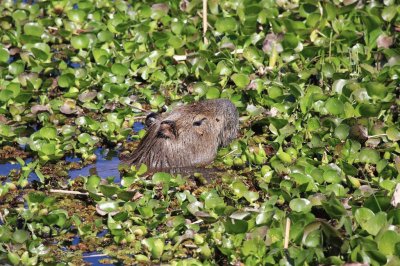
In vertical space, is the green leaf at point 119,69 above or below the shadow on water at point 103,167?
above

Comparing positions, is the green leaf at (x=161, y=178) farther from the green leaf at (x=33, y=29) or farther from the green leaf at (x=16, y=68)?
the green leaf at (x=33, y=29)

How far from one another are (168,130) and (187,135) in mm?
208

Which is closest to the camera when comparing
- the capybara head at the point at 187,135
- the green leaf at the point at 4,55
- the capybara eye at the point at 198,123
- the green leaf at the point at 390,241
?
the green leaf at the point at 390,241

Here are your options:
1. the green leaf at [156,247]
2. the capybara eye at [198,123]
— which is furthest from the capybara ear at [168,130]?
the green leaf at [156,247]

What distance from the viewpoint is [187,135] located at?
704cm

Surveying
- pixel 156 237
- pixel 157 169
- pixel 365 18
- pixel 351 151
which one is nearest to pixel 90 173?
pixel 157 169

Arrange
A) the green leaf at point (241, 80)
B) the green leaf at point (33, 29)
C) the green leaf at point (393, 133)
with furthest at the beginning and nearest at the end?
the green leaf at point (33, 29) < the green leaf at point (241, 80) < the green leaf at point (393, 133)

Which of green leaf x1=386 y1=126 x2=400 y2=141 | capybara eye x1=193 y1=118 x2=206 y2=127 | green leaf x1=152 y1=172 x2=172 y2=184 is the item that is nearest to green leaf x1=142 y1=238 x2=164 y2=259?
green leaf x1=152 y1=172 x2=172 y2=184

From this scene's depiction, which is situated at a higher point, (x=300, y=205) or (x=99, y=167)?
(x=300, y=205)

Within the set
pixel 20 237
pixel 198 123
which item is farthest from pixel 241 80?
pixel 20 237

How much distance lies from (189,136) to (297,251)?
239cm

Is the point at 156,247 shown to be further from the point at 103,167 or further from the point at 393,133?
the point at 393,133

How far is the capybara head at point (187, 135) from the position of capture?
6.84 metres

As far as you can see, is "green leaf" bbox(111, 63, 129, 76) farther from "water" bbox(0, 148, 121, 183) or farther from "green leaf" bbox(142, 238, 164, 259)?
"green leaf" bbox(142, 238, 164, 259)
